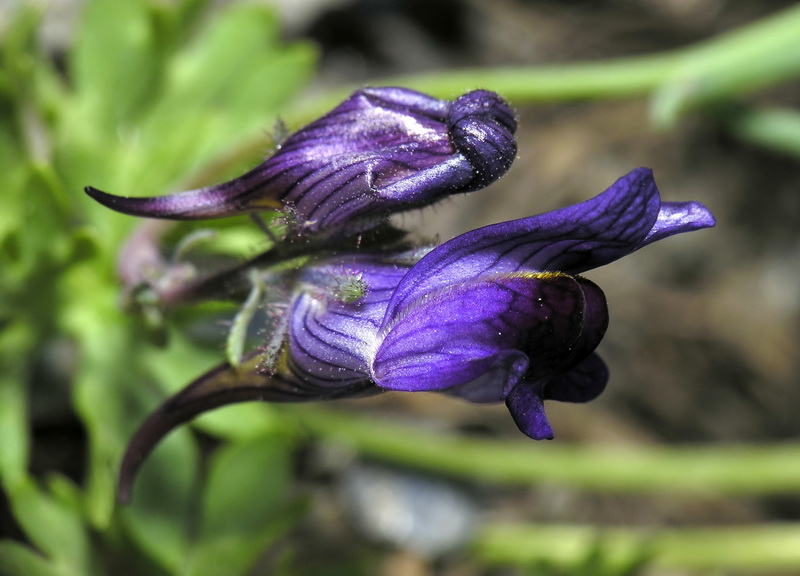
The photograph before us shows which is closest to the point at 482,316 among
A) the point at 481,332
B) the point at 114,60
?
the point at 481,332

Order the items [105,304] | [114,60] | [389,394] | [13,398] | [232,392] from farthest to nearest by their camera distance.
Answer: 1. [389,394]
2. [114,60]
3. [105,304]
4. [13,398]
5. [232,392]

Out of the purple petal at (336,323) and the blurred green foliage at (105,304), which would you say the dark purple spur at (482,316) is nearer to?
the purple petal at (336,323)

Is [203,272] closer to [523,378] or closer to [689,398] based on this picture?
[523,378]

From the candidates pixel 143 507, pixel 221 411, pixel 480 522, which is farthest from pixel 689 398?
pixel 143 507

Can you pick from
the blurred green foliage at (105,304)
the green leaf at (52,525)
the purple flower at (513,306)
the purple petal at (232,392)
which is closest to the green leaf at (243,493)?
the blurred green foliage at (105,304)

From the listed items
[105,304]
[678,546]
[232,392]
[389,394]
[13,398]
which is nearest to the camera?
[232,392]

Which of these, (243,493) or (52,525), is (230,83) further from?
(52,525)

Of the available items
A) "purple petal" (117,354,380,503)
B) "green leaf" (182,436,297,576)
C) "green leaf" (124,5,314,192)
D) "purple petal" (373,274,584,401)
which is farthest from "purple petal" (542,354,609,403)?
"green leaf" (124,5,314,192)
